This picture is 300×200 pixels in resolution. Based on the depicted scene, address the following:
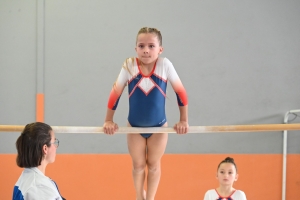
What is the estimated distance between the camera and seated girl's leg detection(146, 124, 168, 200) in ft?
11.6

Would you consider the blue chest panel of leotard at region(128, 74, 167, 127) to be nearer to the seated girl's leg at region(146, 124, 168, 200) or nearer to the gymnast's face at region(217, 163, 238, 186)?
the seated girl's leg at region(146, 124, 168, 200)

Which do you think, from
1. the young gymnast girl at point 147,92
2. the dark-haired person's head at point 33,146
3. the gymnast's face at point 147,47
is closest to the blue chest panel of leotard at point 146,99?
the young gymnast girl at point 147,92

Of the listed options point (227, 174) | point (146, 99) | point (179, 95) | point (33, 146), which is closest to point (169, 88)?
point (227, 174)

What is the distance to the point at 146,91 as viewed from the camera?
10.9 feet

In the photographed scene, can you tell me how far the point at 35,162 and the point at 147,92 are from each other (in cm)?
125

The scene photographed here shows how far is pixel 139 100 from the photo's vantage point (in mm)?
3350

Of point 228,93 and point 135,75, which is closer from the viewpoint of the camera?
point 135,75

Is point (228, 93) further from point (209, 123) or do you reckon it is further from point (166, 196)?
point (166, 196)

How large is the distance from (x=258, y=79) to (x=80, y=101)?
238 centimetres

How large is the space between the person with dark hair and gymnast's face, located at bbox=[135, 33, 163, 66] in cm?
117

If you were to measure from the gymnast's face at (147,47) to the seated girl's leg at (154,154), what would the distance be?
642 mm

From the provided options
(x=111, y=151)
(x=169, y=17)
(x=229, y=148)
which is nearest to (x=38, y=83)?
(x=111, y=151)

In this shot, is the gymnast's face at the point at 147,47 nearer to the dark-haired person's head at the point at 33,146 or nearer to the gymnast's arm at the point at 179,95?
the gymnast's arm at the point at 179,95

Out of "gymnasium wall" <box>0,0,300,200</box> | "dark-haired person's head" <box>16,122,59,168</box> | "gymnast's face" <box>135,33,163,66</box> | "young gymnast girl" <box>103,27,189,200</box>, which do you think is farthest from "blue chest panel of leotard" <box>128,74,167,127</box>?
"gymnasium wall" <box>0,0,300,200</box>
